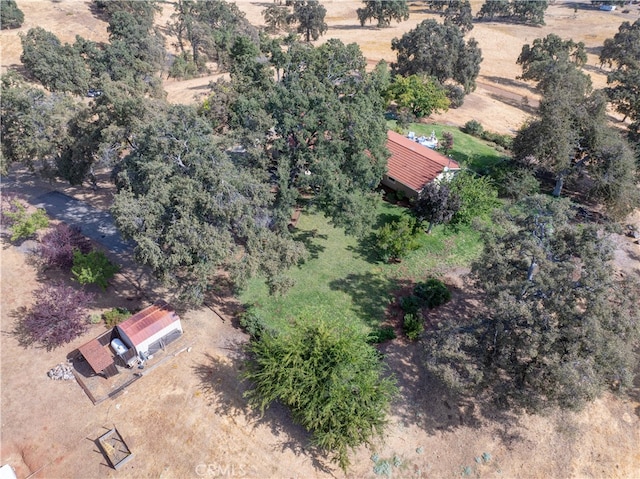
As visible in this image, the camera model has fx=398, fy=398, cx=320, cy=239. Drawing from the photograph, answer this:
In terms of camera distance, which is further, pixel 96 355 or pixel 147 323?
pixel 147 323

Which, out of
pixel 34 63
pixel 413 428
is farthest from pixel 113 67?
pixel 413 428

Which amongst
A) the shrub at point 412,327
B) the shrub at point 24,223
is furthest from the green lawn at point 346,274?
the shrub at point 24,223

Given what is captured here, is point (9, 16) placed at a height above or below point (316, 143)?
above

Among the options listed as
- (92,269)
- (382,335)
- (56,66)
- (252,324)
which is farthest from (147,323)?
(56,66)

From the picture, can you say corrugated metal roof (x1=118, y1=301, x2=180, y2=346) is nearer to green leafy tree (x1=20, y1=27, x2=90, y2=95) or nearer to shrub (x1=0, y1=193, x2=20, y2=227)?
shrub (x1=0, y1=193, x2=20, y2=227)

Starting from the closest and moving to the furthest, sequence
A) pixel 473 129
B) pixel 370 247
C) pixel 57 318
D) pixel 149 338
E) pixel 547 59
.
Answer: pixel 149 338, pixel 57 318, pixel 370 247, pixel 473 129, pixel 547 59

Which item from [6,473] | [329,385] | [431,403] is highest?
[329,385]

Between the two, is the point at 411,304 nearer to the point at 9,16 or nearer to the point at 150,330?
the point at 150,330

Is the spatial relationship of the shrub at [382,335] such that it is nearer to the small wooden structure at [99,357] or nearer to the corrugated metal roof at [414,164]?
the small wooden structure at [99,357]
